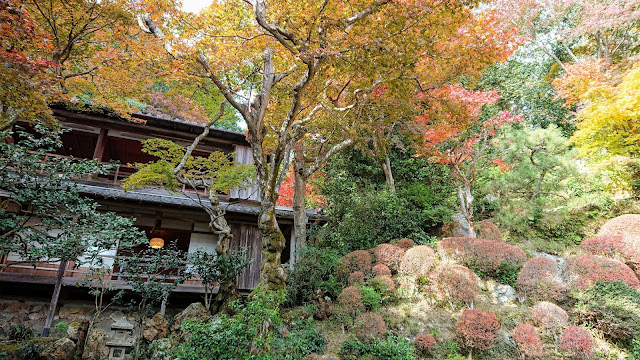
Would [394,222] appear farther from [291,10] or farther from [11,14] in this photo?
[11,14]

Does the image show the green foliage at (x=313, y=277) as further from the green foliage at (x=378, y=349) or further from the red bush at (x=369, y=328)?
the green foliage at (x=378, y=349)

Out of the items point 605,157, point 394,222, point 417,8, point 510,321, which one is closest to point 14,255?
point 394,222

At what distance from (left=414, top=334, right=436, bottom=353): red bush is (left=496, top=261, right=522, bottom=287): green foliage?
3209mm

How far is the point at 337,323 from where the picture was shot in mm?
7535

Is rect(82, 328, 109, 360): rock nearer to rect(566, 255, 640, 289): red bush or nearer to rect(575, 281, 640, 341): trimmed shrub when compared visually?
rect(575, 281, 640, 341): trimmed shrub

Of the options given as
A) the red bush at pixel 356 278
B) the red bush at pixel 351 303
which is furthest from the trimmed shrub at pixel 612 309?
→ the red bush at pixel 356 278

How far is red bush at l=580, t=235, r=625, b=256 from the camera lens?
24.6ft

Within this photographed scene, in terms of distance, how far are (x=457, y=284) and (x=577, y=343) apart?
227cm

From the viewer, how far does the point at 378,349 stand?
599cm

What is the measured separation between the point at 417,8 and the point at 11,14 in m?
7.49

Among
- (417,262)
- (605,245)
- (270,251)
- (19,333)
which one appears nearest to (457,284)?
(417,262)

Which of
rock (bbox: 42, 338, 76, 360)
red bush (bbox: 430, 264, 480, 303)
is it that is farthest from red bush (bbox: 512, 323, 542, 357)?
rock (bbox: 42, 338, 76, 360)

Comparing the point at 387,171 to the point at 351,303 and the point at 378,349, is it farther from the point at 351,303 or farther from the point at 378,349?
the point at 378,349

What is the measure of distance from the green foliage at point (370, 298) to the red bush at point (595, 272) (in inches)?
164
